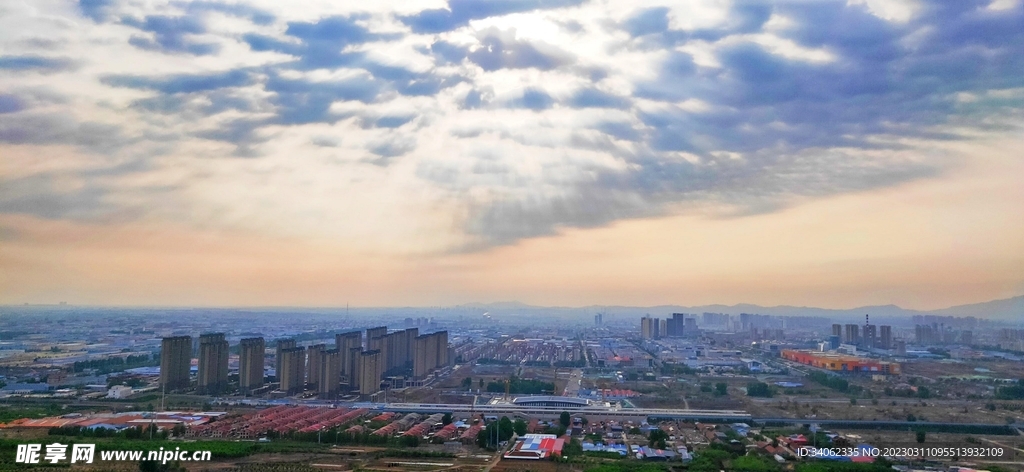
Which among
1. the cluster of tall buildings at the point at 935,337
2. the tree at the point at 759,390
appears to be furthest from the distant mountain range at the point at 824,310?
the tree at the point at 759,390

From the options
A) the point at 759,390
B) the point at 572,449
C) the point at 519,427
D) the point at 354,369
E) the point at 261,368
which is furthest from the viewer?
the point at 759,390

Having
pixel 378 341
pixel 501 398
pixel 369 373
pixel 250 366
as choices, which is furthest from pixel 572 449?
pixel 378 341

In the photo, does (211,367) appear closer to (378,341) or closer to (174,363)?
(174,363)

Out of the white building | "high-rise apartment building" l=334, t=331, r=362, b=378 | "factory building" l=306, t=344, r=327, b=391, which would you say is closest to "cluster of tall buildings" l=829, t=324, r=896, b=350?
"high-rise apartment building" l=334, t=331, r=362, b=378

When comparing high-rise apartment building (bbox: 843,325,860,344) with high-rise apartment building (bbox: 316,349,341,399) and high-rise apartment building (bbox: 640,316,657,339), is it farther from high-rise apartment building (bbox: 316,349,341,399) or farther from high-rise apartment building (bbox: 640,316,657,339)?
high-rise apartment building (bbox: 316,349,341,399)

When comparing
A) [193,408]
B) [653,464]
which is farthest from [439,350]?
[653,464]

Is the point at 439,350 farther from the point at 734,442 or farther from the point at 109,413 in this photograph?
the point at 734,442
